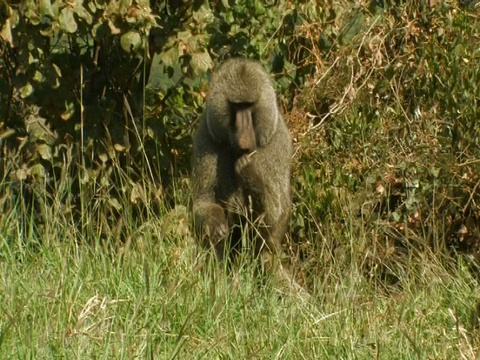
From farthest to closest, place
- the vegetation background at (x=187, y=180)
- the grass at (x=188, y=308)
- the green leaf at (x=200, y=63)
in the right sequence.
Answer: the green leaf at (x=200, y=63) → the vegetation background at (x=187, y=180) → the grass at (x=188, y=308)

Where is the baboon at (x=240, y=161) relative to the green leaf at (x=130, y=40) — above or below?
below

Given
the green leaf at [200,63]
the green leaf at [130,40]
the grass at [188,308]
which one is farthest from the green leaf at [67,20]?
the grass at [188,308]

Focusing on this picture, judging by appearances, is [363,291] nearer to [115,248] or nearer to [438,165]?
[115,248]

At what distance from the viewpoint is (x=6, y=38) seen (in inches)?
237

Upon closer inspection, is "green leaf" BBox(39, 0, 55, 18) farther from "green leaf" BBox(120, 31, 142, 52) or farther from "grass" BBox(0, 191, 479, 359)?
"grass" BBox(0, 191, 479, 359)

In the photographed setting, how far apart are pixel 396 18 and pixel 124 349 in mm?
4276

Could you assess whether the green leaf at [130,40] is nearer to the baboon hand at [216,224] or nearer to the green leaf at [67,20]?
the green leaf at [67,20]

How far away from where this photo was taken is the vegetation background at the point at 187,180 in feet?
15.3

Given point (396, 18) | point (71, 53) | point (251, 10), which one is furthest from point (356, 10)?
point (71, 53)

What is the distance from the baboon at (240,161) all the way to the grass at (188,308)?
2.43ft

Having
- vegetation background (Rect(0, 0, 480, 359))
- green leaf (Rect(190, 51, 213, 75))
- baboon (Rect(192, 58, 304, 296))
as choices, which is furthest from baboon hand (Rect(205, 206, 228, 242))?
green leaf (Rect(190, 51, 213, 75))

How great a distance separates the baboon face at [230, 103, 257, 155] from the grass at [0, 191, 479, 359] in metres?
0.78

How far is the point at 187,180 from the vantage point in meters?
6.99

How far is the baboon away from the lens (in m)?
6.41
